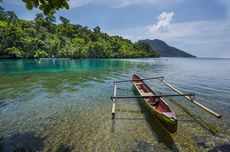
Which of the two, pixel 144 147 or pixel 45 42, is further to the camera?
pixel 45 42

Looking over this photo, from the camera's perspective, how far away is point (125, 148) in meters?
6.38

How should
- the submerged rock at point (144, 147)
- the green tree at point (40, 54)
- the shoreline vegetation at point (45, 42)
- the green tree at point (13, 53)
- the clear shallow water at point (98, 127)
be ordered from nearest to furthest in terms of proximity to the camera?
1. the submerged rock at point (144, 147)
2. the clear shallow water at point (98, 127)
3. the green tree at point (13, 53)
4. the shoreline vegetation at point (45, 42)
5. the green tree at point (40, 54)

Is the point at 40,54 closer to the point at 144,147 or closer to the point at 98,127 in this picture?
the point at 98,127

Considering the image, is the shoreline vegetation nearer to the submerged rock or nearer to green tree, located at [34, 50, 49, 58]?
green tree, located at [34, 50, 49, 58]

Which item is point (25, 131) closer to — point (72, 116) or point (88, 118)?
point (72, 116)

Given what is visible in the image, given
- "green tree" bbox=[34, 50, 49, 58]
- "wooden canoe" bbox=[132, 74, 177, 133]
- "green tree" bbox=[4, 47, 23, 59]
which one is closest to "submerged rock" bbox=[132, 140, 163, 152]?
"wooden canoe" bbox=[132, 74, 177, 133]

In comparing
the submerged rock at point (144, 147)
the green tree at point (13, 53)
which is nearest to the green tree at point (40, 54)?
the green tree at point (13, 53)

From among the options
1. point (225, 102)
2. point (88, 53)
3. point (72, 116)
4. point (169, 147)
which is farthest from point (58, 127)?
point (88, 53)

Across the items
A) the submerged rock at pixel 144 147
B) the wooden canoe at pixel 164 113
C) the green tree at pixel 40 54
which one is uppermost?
the green tree at pixel 40 54

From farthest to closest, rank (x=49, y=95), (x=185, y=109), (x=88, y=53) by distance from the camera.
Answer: (x=88, y=53)
(x=49, y=95)
(x=185, y=109)

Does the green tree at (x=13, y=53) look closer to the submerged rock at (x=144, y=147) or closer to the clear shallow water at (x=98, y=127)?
the clear shallow water at (x=98, y=127)

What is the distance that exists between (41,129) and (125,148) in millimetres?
4403

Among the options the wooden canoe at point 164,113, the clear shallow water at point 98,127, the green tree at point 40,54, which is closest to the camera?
the clear shallow water at point 98,127

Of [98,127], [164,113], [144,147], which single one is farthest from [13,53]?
[144,147]
